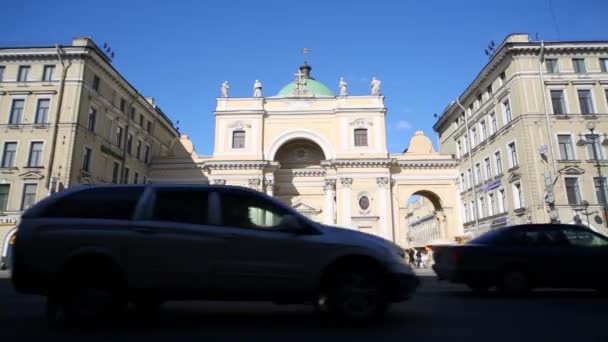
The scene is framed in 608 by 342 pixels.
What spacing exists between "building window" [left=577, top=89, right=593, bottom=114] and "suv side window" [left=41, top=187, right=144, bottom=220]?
32399mm

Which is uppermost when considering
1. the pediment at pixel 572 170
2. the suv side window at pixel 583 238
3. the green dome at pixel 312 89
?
the green dome at pixel 312 89

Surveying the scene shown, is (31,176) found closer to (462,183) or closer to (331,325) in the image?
Result: (331,325)

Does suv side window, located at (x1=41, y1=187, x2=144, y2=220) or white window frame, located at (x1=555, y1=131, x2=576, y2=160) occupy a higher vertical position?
white window frame, located at (x1=555, y1=131, x2=576, y2=160)

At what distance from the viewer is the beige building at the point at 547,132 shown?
25016mm

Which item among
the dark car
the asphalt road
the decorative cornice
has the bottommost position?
the asphalt road

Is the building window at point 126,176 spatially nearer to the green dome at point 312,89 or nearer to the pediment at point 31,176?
the pediment at point 31,176

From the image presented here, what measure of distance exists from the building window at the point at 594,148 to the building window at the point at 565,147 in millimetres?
1079

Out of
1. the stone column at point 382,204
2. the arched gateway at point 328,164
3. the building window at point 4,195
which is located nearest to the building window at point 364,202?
the arched gateway at point 328,164

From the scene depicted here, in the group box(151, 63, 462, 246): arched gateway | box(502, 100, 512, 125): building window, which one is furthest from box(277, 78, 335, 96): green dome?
box(502, 100, 512, 125): building window

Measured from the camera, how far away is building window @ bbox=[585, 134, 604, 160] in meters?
25.8

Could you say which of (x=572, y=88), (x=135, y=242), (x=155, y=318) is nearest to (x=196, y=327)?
(x=155, y=318)

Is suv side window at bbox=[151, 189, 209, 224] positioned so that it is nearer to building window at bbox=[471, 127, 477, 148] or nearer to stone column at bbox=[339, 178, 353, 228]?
stone column at bbox=[339, 178, 353, 228]

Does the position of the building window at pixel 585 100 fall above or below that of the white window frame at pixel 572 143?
above

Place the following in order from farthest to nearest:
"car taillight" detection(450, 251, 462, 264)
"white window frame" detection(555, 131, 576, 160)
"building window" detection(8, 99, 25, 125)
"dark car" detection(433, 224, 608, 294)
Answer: "building window" detection(8, 99, 25, 125), "white window frame" detection(555, 131, 576, 160), "car taillight" detection(450, 251, 462, 264), "dark car" detection(433, 224, 608, 294)
